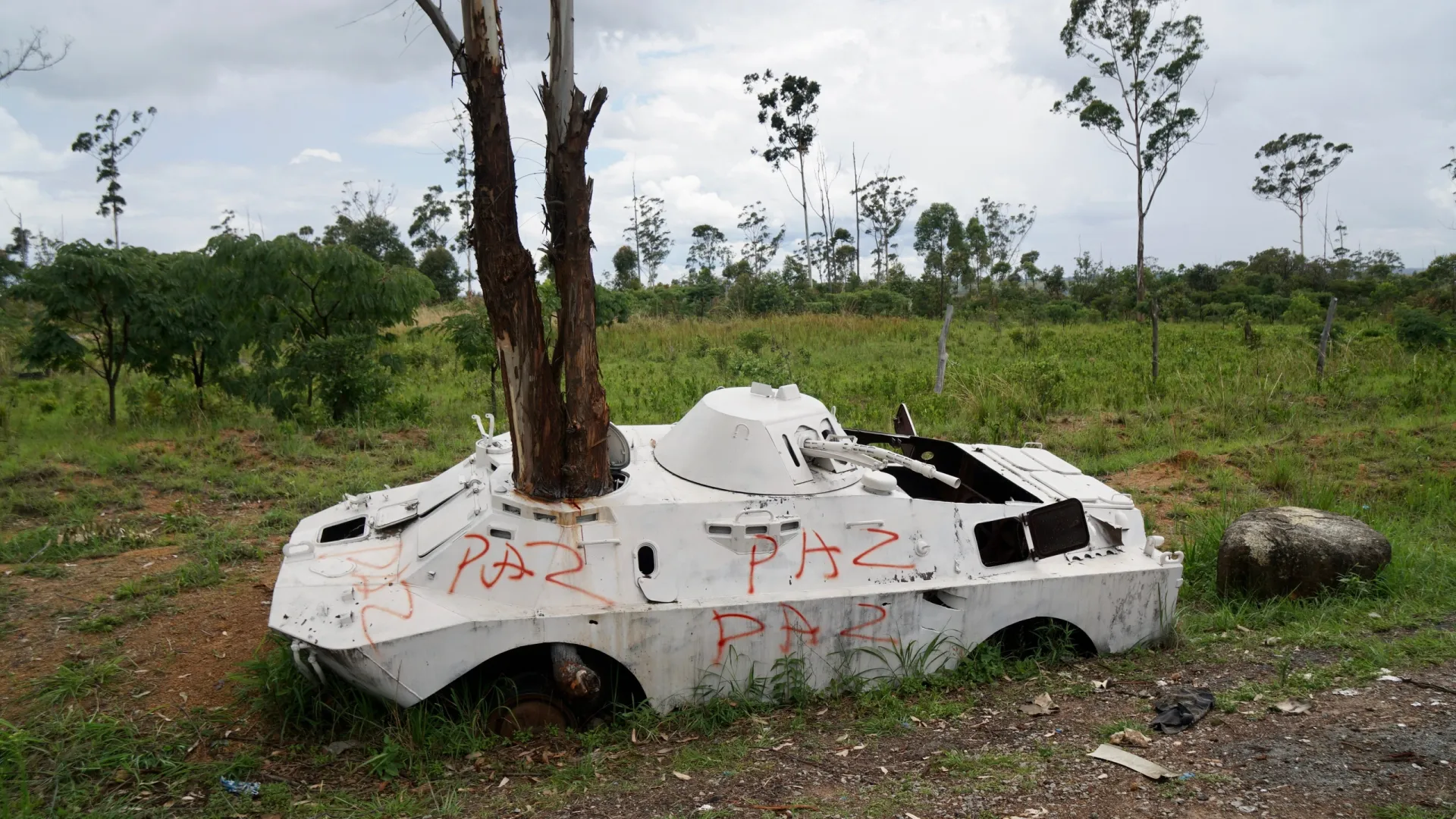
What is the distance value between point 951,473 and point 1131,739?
8.57 feet

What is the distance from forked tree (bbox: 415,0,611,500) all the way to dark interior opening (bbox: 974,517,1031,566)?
2.22 metres

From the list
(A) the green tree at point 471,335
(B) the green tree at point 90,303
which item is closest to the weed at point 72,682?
(A) the green tree at point 471,335

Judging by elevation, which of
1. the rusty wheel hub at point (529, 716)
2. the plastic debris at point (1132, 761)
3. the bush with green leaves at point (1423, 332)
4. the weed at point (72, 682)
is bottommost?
the plastic debris at point (1132, 761)

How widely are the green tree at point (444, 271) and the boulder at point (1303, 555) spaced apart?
93.4 ft

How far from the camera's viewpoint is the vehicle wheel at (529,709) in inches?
196

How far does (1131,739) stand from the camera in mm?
4699

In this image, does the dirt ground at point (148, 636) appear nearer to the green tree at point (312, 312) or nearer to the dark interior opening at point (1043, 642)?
the dark interior opening at point (1043, 642)

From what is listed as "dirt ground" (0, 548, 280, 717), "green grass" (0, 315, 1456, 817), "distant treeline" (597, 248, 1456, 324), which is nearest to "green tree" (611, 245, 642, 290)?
"distant treeline" (597, 248, 1456, 324)

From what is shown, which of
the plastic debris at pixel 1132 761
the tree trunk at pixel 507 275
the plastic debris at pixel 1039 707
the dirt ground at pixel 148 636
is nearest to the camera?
the plastic debris at pixel 1132 761

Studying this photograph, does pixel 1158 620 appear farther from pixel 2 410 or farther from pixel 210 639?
pixel 2 410

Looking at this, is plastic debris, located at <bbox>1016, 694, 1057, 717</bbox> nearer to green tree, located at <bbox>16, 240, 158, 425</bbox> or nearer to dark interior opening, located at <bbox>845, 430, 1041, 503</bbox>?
dark interior opening, located at <bbox>845, 430, 1041, 503</bbox>

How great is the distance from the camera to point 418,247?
35.8 meters

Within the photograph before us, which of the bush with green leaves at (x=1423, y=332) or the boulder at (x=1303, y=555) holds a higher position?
the bush with green leaves at (x=1423, y=332)

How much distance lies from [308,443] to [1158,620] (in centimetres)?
900
